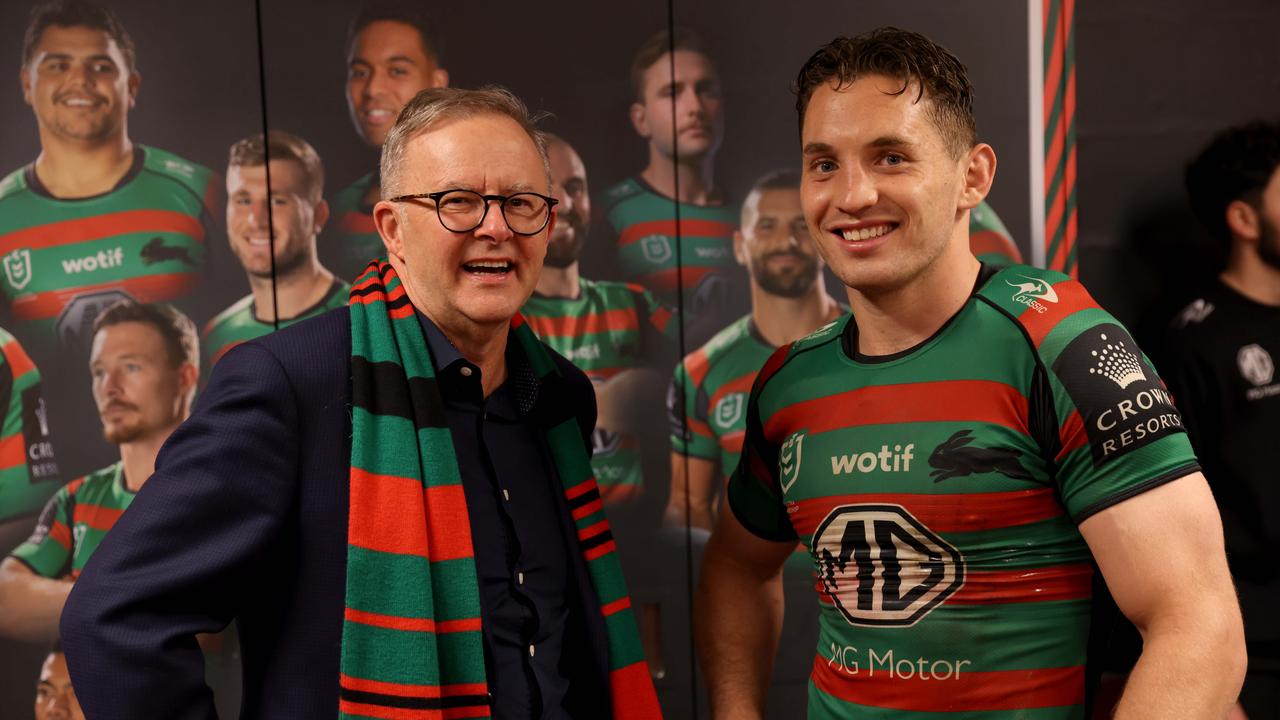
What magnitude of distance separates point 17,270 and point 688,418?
146cm

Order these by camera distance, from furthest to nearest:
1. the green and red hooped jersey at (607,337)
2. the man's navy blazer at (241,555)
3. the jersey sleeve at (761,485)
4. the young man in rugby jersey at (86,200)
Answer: the green and red hooped jersey at (607,337) < the young man in rugby jersey at (86,200) < the jersey sleeve at (761,485) < the man's navy blazer at (241,555)

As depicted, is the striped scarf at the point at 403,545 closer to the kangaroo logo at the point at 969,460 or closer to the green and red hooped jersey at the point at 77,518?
the kangaroo logo at the point at 969,460

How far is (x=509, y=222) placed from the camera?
1502 mm

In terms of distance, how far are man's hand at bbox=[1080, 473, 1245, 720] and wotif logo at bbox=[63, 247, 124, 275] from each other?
1.97 meters

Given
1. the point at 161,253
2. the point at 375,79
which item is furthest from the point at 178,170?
the point at 375,79

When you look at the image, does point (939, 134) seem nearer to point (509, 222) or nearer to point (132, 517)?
point (509, 222)

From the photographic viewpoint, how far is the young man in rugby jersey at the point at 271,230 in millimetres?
2330

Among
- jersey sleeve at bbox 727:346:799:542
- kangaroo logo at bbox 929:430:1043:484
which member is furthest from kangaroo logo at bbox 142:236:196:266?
kangaroo logo at bbox 929:430:1043:484

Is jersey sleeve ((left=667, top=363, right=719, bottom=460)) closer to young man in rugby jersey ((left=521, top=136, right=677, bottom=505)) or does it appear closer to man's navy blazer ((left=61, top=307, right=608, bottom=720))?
young man in rugby jersey ((left=521, top=136, right=677, bottom=505))

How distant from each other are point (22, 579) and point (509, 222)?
1.49 metres

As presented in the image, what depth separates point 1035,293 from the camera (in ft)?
5.04

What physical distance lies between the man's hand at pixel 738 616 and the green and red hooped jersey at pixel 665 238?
783 millimetres

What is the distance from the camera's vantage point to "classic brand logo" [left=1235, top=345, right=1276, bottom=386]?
8.59 ft

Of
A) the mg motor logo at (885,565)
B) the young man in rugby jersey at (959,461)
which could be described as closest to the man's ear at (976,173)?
the young man in rugby jersey at (959,461)
